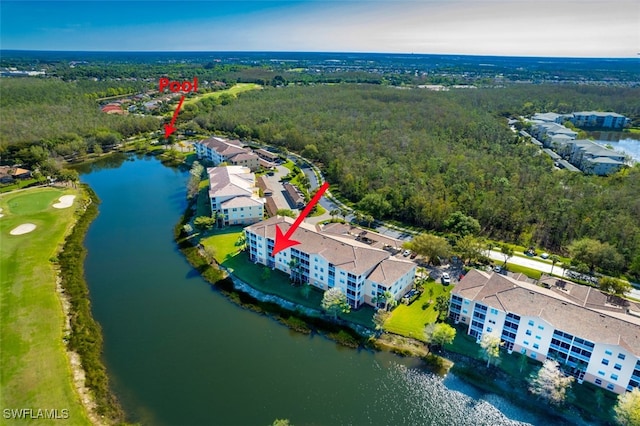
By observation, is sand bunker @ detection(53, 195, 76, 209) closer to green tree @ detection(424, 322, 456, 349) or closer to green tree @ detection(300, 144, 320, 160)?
green tree @ detection(300, 144, 320, 160)

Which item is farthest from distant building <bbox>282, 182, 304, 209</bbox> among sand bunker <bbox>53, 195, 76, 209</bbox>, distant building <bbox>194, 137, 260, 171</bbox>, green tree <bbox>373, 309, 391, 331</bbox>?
sand bunker <bbox>53, 195, 76, 209</bbox>

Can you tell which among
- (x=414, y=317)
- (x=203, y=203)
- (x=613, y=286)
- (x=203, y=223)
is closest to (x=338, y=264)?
(x=414, y=317)

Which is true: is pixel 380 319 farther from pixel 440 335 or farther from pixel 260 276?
pixel 260 276

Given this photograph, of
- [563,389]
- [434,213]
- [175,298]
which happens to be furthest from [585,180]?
[175,298]

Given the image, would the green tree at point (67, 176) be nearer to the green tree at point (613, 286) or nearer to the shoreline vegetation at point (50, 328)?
the shoreline vegetation at point (50, 328)

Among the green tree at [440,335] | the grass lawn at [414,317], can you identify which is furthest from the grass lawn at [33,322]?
the green tree at [440,335]

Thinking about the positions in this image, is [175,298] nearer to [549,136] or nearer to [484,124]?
[484,124]

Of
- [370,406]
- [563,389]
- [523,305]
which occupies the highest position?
[523,305]
